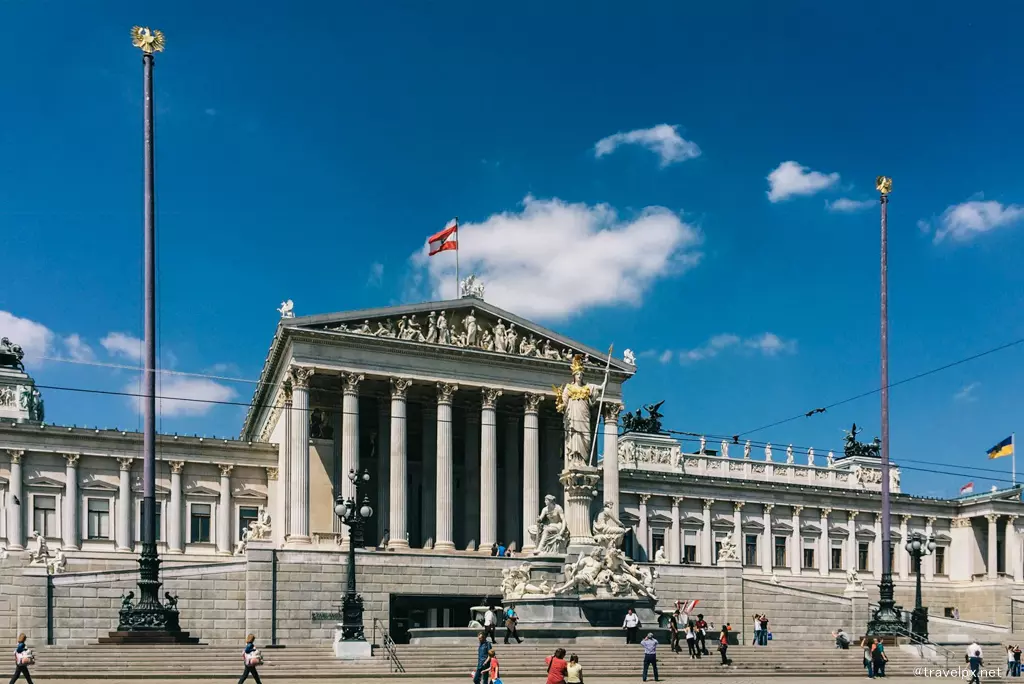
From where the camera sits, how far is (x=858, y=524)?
9394 centimetres

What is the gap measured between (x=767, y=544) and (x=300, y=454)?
39.8 metres

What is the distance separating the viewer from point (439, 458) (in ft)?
224

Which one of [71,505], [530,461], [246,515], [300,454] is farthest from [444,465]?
[71,505]

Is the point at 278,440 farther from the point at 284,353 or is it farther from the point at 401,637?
the point at 401,637

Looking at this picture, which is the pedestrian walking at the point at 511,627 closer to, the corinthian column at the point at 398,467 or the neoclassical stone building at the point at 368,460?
the neoclassical stone building at the point at 368,460

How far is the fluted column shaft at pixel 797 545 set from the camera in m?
90.4

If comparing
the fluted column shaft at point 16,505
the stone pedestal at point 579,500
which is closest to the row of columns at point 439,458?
the fluted column shaft at point 16,505

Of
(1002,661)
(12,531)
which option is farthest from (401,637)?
(1002,661)

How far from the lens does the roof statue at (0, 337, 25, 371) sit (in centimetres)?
7431

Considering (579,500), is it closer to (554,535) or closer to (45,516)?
(554,535)

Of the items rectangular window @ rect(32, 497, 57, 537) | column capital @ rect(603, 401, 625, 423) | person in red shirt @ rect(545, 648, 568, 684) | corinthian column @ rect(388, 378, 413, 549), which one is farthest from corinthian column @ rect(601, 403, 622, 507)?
person in red shirt @ rect(545, 648, 568, 684)

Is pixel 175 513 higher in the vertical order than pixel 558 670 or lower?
higher

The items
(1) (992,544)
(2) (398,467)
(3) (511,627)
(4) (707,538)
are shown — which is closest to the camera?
(3) (511,627)

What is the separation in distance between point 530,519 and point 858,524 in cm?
3458
